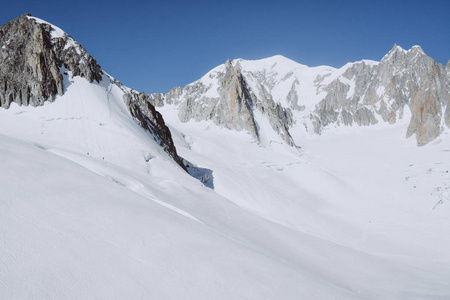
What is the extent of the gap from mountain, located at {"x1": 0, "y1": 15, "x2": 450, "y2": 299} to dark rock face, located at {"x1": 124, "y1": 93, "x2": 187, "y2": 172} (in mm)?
255

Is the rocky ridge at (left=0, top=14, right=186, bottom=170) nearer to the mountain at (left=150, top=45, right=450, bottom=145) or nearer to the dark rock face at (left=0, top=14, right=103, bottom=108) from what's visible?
the dark rock face at (left=0, top=14, right=103, bottom=108)

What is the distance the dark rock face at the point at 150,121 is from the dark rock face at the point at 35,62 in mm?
4689

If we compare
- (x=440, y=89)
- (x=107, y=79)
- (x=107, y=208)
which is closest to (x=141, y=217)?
(x=107, y=208)

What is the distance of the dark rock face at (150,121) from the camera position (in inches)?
1191

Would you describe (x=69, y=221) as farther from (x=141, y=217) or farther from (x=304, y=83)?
(x=304, y=83)

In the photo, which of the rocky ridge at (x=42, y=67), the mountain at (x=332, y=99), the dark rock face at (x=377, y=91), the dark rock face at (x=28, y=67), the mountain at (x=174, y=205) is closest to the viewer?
the mountain at (x=174, y=205)

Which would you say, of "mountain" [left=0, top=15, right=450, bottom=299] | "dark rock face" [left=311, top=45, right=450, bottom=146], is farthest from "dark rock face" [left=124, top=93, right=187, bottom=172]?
"dark rock face" [left=311, top=45, right=450, bottom=146]

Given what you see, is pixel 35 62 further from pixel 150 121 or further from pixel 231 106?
pixel 231 106

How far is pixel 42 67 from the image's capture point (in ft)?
95.1

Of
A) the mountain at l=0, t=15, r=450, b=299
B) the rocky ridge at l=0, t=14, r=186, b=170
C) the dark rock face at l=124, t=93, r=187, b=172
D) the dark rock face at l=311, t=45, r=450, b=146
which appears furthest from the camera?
the dark rock face at l=311, t=45, r=450, b=146

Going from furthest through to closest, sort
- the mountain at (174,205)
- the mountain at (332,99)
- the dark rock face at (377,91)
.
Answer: the dark rock face at (377,91) < the mountain at (332,99) < the mountain at (174,205)

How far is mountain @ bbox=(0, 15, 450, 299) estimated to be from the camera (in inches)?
214

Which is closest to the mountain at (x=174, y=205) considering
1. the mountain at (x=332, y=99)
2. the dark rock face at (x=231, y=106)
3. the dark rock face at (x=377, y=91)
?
the dark rock face at (x=231, y=106)

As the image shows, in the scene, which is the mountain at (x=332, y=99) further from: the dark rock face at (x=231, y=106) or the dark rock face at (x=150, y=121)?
the dark rock face at (x=150, y=121)
